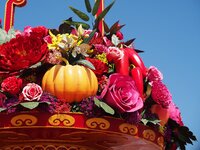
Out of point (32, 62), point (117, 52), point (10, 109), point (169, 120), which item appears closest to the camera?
point (10, 109)

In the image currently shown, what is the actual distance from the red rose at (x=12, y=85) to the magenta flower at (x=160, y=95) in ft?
4.88

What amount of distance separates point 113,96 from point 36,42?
40.6 inches

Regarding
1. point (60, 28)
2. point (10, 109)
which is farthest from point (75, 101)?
point (60, 28)

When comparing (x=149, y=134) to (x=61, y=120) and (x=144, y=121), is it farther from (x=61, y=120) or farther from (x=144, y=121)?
(x=61, y=120)

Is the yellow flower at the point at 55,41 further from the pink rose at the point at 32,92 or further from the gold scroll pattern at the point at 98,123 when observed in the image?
the gold scroll pattern at the point at 98,123

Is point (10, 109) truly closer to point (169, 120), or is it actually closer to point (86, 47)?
point (86, 47)

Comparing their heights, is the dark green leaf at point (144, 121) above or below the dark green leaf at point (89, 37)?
below

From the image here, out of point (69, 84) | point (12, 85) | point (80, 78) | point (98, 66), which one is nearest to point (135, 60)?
point (98, 66)

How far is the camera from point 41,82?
4367 mm

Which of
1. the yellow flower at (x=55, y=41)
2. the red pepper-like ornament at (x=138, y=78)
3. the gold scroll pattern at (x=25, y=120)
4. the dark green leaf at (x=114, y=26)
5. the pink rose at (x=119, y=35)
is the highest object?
the dark green leaf at (x=114, y=26)

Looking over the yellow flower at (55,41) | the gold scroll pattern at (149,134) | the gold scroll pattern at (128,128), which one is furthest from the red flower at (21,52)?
the gold scroll pattern at (149,134)

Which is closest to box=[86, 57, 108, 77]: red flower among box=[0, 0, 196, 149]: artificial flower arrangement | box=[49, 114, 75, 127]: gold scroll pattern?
box=[0, 0, 196, 149]: artificial flower arrangement

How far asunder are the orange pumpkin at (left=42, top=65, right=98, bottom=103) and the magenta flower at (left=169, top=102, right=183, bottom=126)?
4.00 feet

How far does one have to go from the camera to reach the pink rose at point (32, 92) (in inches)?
159
